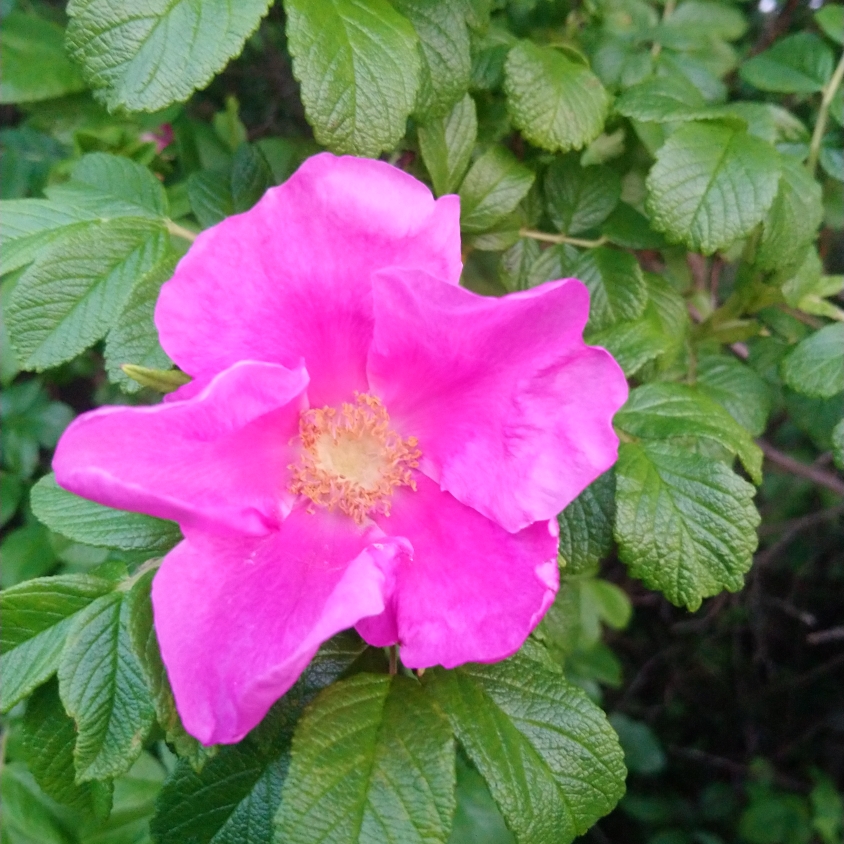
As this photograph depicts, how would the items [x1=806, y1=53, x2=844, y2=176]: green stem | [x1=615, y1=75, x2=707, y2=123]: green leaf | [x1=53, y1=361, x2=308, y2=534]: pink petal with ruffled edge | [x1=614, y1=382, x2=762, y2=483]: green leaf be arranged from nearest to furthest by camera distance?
[x1=53, y1=361, x2=308, y2=534]: pink petal with ruffled edge → [x1=614, y1=382, x2=762, y2=483]: green leaf → [x1=615, y1=75, x2=707, y2=123]: green leaf → [x1=806, y1=53, x2=844, y2=176]: green stem

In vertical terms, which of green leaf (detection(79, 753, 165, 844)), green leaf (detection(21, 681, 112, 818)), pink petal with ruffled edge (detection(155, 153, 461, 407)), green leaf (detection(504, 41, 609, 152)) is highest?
green leaf (detection(504, 41, 609, 152))

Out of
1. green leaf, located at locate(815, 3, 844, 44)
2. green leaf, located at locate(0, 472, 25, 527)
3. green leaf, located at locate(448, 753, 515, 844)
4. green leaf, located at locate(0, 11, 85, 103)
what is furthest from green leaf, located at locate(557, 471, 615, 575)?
green leaf, located at locate(0, 472, 25, 527)

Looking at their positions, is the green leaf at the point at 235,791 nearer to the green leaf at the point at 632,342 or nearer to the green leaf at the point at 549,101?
the green leaf at the point at 632,342

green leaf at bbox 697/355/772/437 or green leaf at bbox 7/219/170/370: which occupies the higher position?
green leaf at bbox 7/219/170/370

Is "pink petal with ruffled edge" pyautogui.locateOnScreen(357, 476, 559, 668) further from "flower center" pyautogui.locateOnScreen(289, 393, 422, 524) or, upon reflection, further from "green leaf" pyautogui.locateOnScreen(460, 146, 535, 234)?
"green leaf" pyautogui.locateOnScreen(460, 146, 535, 234)

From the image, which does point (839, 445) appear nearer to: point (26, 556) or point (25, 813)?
point (25, 813)

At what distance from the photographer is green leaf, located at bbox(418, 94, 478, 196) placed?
1.12 m

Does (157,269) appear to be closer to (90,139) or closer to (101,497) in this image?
(101,497)

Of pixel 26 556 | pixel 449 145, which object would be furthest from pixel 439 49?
pixel 26 556

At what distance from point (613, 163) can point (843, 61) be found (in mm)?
520

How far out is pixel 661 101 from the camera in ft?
3.94

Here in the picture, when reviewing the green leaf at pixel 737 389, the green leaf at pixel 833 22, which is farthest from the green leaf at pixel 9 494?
the green leaf at pixel 833 22

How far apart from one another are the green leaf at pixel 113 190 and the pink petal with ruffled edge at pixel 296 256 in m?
0.36

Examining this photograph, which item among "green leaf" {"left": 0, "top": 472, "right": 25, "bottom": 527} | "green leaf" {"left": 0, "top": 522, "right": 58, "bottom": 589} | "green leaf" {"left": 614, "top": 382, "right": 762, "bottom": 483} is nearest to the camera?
"green leaf" {"left": 614, "top": 382, "right": 762, "bottom": 483}
